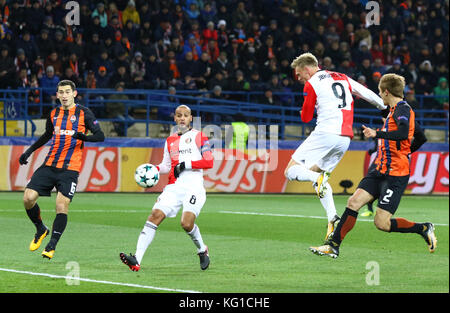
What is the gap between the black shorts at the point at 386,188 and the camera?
995 cm

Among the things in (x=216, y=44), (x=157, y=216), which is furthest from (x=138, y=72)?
(x=157, y=216)

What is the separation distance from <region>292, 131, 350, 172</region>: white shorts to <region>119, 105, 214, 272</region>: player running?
127cm

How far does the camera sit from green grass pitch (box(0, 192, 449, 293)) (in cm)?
925

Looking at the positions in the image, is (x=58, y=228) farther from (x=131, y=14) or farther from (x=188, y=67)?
(x=131, y=14)

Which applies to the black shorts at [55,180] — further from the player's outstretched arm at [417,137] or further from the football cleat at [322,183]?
the player's outstretched arm at [417,137]

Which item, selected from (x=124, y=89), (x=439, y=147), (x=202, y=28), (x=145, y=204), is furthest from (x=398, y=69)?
(x=145, y=204)

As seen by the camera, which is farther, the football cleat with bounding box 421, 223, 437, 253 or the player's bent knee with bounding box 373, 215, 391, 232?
the football cleat with bounding box 421, 223, 437, 253

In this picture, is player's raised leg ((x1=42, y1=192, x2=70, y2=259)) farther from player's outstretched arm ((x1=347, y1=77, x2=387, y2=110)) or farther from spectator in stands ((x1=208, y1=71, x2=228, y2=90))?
spectator in stands ((x1=208, y1=71, x2=228, y2=90))

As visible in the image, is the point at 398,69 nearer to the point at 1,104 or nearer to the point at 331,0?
the point at 331,0

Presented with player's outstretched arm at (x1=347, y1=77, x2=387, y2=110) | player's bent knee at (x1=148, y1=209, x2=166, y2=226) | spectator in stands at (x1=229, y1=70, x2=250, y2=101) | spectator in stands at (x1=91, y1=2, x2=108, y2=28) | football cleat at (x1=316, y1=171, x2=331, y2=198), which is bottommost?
player's bent knee at (x1=148, y1=209, x2=166, y2=226)

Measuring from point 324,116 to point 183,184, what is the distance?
73.8 inches

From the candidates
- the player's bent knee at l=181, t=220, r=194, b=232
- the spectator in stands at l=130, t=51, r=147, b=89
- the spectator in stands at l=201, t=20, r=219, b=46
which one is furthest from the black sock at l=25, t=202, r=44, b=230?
the spectator in stands at l=201, t=20, r=219, b=46

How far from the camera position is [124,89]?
2319 cm

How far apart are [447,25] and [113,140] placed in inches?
488
